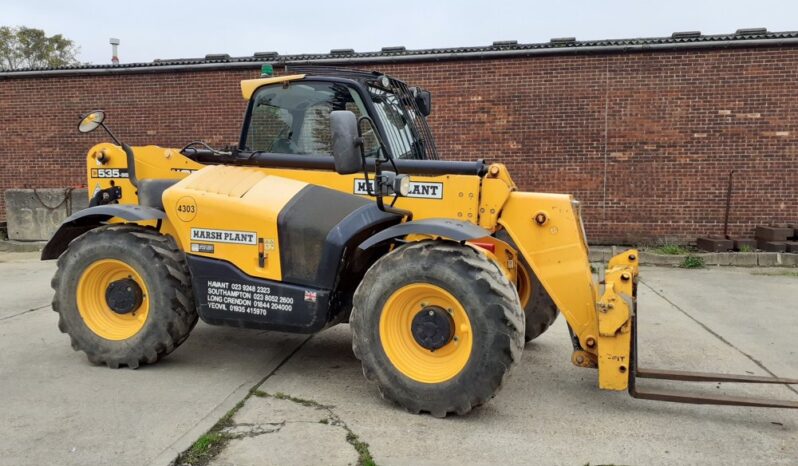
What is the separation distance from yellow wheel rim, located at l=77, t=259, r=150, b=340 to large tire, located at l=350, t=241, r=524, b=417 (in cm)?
191

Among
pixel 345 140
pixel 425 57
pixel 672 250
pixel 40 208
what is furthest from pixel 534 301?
pixel 40 208

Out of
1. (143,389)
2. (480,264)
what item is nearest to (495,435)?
(480,264)

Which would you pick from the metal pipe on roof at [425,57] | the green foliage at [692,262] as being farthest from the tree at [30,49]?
the green foliage at [692,262]

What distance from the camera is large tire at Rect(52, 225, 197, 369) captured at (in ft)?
14.9

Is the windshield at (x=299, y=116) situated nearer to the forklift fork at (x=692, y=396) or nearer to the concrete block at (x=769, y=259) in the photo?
the forklift fork at (x=692, y=396)

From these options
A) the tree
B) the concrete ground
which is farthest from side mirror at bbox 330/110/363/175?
the tree

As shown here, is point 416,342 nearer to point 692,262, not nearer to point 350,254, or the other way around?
point 350,254

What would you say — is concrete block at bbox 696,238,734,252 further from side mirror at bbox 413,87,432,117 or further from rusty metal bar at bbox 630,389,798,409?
rusty metal bar at bbox 630,389,798,409

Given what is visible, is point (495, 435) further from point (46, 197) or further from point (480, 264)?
point (46, 197)

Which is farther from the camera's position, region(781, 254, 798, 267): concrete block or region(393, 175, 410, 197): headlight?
region(781, 254, 798, 267): concrete block

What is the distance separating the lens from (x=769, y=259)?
34.6ft

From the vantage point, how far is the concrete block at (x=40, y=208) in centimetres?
1252

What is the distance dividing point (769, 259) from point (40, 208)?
14.1m

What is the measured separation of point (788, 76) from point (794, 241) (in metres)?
3.06
